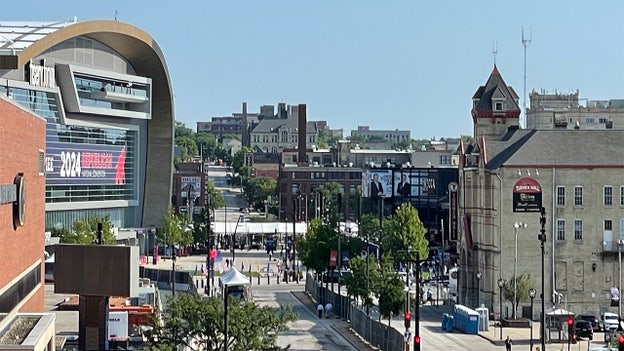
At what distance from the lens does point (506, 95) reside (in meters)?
106

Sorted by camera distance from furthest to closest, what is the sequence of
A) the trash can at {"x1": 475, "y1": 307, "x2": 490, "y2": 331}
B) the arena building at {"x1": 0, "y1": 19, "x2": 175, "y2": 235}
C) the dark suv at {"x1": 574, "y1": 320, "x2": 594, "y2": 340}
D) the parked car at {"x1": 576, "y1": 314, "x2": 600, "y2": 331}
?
the arena building at {"x1": 0, "y1": 19, "x2": 175, "y2": 235} < the parked car at {"x1": 576, "y1": 314, "x2": 600, "y2": 331} < the trash can at {"x1": 475, "y1": 307, "x2": 490, "y2": 331} < the dark suv at {"x1": 574, "y1": 320, "x2": 594, "y2": 340}

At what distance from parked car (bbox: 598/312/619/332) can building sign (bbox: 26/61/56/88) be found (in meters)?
59.6

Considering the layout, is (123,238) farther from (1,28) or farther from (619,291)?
(619,291)

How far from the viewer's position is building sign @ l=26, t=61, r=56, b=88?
12688 centimetres

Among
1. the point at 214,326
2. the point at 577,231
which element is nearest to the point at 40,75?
the point at 577,231

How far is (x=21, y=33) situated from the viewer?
128125 millimetres

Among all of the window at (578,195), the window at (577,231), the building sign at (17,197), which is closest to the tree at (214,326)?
the building sign at (17,197)

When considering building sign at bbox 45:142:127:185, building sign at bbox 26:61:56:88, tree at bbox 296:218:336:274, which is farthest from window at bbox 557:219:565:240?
building sign at bbox 45:142:127:185

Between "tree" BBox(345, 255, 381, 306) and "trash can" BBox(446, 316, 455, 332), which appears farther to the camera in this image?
"tree" BBox(345, 255, 381, 306)

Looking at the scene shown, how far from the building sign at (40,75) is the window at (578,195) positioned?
174 feet

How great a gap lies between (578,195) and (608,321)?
40.5ft

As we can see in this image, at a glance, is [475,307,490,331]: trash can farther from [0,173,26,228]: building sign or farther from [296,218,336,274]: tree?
[0,173,26,228]: building sign

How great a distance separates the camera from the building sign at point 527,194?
9088 centimetres

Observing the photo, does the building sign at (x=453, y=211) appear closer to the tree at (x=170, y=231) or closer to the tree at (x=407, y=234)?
the tree at (x=407, y=234)
